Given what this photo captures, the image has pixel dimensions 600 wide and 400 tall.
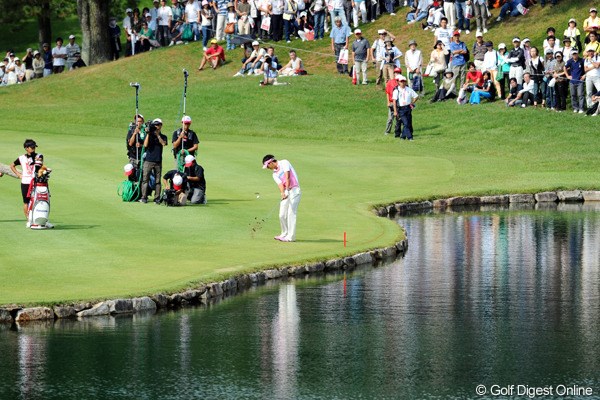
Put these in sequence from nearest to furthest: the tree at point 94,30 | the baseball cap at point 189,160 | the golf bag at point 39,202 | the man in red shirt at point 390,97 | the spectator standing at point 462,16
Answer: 1. the golf bag at point 39,202
2. the baseball cap at point 189,160
3. the man in red shirt at point 390,97
4. the spectator standing at point 462,16
5. the tree at point 94,30

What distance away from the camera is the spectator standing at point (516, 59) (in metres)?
50.3

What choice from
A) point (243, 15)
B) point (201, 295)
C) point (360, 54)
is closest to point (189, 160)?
point (201, 295)

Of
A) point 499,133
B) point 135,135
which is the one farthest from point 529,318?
point 499,133

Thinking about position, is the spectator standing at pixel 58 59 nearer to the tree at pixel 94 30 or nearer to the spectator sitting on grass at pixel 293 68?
the tree at pixel 94 30

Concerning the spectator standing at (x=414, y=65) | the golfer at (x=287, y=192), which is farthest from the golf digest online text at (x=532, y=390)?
the spectator standing at (x=414, y=65)

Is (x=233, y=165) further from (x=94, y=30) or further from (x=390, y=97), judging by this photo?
(x=94, y=30)

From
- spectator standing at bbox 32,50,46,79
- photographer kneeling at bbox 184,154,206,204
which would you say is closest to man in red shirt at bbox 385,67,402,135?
photographer kneeling at bbox 184,154,206,204

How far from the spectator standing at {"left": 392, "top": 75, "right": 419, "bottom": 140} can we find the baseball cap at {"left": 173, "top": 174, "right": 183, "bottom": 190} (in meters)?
16.2

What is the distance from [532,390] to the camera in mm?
17484

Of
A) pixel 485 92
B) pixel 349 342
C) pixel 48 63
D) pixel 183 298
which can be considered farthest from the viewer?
pixel 48 63

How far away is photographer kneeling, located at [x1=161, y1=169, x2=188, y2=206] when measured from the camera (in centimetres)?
3350

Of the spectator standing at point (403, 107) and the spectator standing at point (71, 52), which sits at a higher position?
the spectator standing at point (71, 52)

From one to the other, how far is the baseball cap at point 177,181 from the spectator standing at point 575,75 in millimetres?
20536

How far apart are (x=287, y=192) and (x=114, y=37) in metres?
44.4
